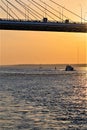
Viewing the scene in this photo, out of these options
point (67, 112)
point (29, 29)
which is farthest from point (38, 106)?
point (29, 29)

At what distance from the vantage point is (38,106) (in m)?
38.2

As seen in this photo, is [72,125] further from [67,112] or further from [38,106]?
[38,106]

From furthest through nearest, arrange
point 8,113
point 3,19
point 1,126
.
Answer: point 3,19 → point 8,113 → point 1,126

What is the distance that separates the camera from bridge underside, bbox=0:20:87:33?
86375 millimetres

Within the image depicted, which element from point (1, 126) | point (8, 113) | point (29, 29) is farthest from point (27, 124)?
point (29, 29)

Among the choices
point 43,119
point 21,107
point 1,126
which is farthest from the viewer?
point 21,107

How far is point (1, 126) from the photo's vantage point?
89.7ft

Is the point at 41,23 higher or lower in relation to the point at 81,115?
higher

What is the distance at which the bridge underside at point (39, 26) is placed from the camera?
86.4 meters

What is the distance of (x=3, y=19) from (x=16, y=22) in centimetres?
210

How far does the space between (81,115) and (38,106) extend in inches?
243

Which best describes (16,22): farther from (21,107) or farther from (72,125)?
(72,125)

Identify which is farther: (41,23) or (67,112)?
(41,23)

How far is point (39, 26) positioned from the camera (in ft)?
293
